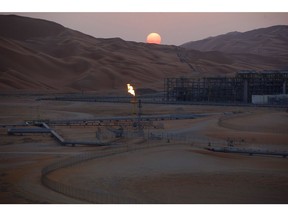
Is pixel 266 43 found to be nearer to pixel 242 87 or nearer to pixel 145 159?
pixel 242 87

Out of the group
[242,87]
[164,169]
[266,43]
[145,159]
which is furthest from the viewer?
[266,43]

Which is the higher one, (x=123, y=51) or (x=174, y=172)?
(x=123, y=51)

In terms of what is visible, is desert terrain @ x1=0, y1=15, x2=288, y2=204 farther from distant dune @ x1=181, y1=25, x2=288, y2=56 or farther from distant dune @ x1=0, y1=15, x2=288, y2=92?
distant dune @ x1=181, y1=25, x2=288, y2=56

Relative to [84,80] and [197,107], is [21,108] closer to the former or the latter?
[197,107]

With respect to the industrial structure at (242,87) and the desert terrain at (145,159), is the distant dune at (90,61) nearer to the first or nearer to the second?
the desert terrain at (145,159)

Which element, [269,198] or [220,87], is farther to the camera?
[220,87]

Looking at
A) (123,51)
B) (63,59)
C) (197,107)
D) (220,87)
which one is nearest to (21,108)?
(197,107)

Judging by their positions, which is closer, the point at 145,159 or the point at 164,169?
the point at 164,169

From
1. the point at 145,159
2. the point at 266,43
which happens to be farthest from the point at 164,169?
the point at 266,43
